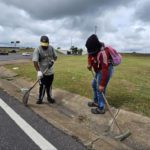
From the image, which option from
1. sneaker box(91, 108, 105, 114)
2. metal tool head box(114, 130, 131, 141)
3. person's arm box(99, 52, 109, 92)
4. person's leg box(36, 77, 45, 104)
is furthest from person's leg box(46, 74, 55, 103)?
metal tool head box(114, 130, 131, 141)

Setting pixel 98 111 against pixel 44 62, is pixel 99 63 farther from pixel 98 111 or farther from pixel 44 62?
pixel 44 62

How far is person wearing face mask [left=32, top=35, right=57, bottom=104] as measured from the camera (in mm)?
6137

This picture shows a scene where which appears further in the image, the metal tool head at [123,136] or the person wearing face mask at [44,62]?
the person wearing face mask at [44,62]

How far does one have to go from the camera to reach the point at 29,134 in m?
4.38

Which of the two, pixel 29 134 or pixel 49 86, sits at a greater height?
pixel 49 86

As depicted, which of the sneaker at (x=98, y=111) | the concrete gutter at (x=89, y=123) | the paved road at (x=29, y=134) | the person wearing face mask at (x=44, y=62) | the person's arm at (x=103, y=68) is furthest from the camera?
the person wearing face mask at (x=44, y=62)

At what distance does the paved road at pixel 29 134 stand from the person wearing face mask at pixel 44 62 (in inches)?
37.4

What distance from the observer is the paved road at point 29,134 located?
395cm

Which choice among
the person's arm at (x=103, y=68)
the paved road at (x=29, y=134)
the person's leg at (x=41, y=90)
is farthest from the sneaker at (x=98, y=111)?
the person's leg at (x=41, y=90)

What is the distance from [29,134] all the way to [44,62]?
2.41 m

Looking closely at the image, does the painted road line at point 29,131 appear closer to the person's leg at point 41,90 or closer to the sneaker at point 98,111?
the person's leg at point 41,90

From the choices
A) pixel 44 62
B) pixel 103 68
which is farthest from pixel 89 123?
pixel 44 62

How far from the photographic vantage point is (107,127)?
4879 mm

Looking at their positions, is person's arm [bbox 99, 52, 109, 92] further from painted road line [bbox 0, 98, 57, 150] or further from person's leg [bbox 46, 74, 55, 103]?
person's leg [bbox 46, 74, 55, 103]
